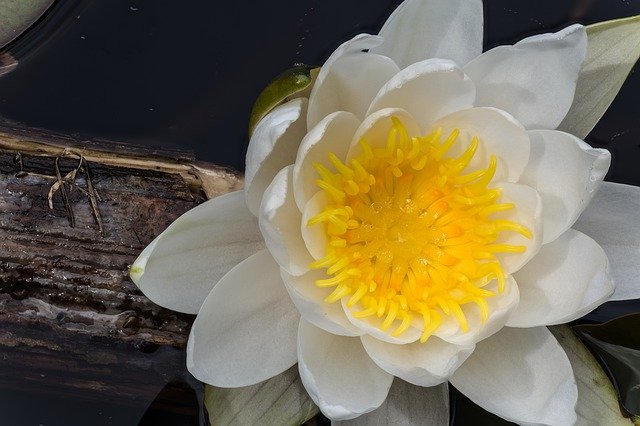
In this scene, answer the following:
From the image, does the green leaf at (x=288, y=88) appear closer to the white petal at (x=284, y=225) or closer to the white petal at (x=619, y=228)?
the white petal at (x=284, y=225)

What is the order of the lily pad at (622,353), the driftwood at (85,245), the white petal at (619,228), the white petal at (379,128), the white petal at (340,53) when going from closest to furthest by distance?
the white petal at (340,53) < the white petal at (379,128) < the white petal at (619,228) < the driftwood at (85,245) < the lily pad at (622,353)

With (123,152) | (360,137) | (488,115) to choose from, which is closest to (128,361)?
(123,152)

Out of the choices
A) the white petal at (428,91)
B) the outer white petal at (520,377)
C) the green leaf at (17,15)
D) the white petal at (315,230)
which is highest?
the white petal at (428,91)

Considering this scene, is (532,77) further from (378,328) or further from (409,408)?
(409,408)

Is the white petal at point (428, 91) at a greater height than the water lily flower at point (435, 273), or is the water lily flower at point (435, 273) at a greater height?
the white petal at point (428, 91)

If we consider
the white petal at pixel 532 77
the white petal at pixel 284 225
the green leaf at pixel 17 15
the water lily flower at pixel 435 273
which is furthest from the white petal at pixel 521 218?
the green leaf at pixel 17 15

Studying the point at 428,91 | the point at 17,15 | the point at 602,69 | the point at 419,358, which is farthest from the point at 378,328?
the point at 17,15
